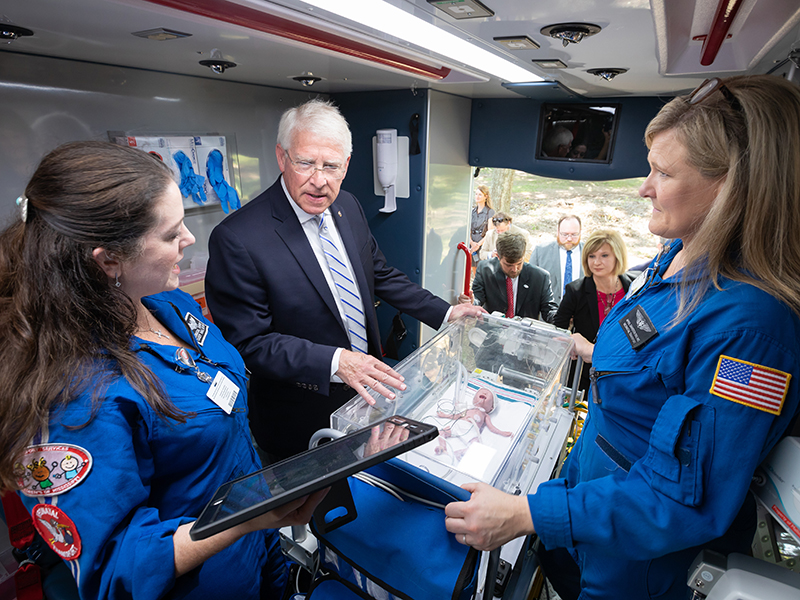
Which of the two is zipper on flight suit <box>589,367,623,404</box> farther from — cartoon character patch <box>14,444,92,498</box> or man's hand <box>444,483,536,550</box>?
cartoon character patch <box>14,444,92,498</box>

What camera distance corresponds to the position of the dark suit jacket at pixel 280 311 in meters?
2.00

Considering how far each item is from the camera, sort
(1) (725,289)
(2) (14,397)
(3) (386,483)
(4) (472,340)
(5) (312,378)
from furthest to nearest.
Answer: (4) (472,340) < (5) (312,378) < (3) (386,483) < (1) (725,289) < (2) (14,397)

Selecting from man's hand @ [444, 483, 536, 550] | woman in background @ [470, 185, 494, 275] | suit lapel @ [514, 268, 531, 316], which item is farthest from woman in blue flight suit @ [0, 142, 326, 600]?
woman in background @ [470, 185, 494, 275]

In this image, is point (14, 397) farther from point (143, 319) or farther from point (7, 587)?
point (7, 587)

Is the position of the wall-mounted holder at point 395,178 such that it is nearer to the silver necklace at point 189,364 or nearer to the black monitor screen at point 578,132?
the black monitor screen at point 578,132

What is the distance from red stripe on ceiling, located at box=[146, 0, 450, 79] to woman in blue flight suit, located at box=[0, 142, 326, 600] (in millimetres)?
444

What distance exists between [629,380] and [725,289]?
0.33 m

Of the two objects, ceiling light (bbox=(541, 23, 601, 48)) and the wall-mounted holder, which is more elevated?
ceiling light (bbox=(541, 23, 601, 48))

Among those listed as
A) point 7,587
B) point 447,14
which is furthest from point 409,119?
point 7,587

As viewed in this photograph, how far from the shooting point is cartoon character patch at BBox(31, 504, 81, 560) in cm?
97

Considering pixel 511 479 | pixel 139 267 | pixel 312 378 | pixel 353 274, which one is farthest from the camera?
pixel 353 274

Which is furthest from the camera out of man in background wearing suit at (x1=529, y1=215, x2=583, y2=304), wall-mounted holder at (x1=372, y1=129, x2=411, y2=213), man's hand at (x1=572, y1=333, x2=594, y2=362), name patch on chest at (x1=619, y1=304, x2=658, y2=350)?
man in background wearing suit at (x1=529, y1=215, x2=583, y2=304)

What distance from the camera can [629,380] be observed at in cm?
121

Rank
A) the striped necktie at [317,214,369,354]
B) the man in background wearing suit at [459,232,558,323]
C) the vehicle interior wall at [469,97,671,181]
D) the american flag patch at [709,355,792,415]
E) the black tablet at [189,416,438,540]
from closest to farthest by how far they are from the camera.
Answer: the black tablet at [189,416,438,540]
the american flag patch at [709,355,792,415]
the striped necktie at [317,214,369,354]
the vehicle interior wall at [469,97,671,181]
the man in background wearing suit at [459,232,558,323]
